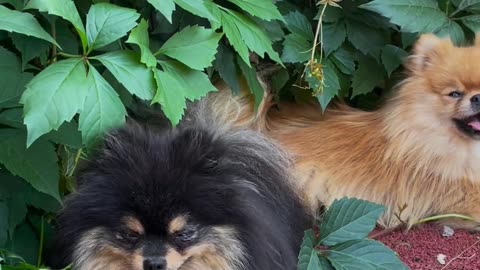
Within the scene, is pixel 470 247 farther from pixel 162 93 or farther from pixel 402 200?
pixel 162 93

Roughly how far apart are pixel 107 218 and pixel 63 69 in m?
0.40

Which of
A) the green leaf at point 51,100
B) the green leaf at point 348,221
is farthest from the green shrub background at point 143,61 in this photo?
the green leaf at point 348,221

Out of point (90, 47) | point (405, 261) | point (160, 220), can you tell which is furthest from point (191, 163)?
point (405, 261)

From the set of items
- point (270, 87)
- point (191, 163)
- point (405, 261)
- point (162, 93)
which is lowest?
point (405, 261)

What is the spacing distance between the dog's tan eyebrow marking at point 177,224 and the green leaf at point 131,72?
0.30 metres

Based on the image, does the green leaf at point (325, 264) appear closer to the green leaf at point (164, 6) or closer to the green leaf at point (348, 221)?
the green leaf at point (348, 221)

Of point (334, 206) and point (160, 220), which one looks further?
point (334, 206)

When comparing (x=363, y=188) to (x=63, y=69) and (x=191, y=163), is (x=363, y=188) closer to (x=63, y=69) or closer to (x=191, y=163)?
(x=191, y=163)

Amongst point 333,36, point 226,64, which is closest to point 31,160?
point 226,64

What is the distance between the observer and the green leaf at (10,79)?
6.46 ft

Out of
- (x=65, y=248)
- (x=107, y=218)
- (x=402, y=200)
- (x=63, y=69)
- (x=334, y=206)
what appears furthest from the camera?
(x=402, y=200)

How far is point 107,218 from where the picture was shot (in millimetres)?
1910

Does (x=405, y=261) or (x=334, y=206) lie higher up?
(x=334, y=206)

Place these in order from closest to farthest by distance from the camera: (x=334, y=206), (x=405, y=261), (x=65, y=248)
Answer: (x=65, y=248), (x=334, y=206), (x=405, y=261)
